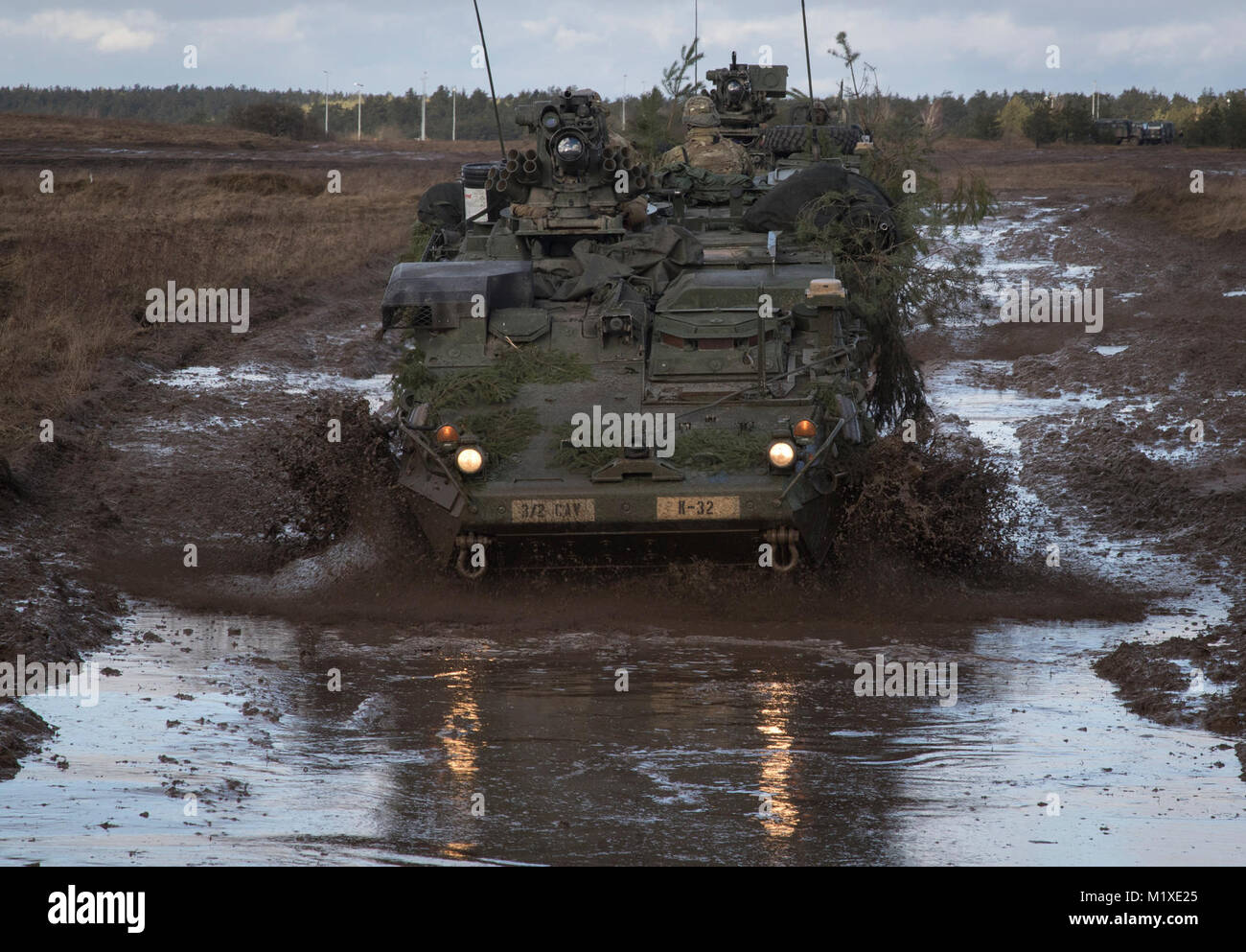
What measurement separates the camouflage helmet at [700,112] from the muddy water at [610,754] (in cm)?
826

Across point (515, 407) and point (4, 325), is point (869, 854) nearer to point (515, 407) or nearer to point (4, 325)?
point (515, 407)

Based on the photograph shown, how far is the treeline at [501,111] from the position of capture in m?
19.9

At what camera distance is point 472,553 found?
31.2 feet

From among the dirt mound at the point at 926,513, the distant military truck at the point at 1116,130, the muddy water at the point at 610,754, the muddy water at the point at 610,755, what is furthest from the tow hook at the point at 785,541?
the distant military truck at the point at 1116,130

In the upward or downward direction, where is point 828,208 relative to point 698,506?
upward

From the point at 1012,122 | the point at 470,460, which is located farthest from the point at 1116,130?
the point at 470,460

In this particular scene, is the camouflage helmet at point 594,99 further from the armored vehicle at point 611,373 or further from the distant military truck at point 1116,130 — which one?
the distant military truck at point 1116,130

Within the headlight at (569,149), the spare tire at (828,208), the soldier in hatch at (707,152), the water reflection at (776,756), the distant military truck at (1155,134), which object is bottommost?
the water reflection at (776,756)

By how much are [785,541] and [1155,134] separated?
48.3 metres

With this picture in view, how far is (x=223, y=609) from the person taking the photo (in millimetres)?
9953

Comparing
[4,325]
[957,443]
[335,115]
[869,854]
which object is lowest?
[869,854]

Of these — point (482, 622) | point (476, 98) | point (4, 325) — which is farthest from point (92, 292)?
point (476, 98)

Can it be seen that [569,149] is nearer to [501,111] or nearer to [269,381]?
[269,381]

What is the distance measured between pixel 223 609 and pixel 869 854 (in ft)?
17.9
